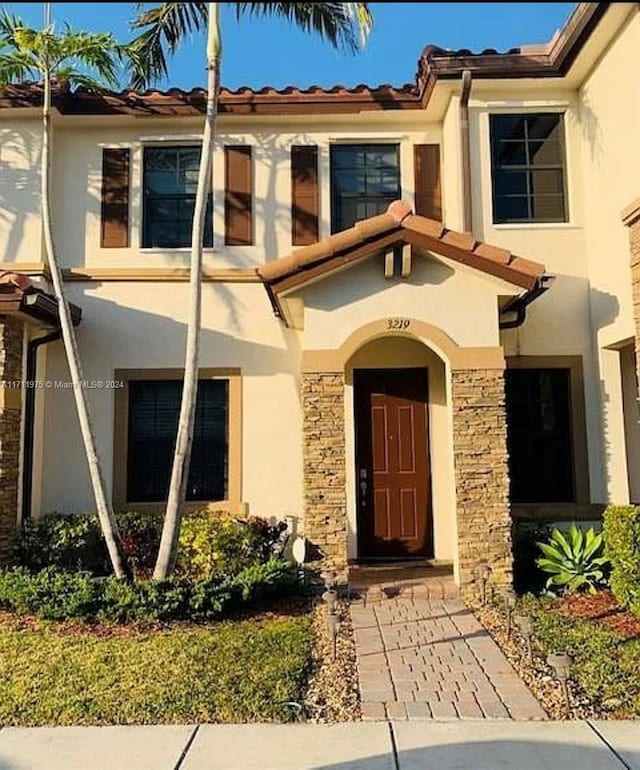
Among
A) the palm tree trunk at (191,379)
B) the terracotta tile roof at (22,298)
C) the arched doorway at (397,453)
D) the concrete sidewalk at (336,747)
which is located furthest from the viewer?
the arched doorway at (397,453)

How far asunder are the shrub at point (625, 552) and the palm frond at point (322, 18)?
260 inches

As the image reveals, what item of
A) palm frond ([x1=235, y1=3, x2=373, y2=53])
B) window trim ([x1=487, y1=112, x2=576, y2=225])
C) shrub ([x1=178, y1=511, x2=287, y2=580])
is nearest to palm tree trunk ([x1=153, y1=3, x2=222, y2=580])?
palm frond ([x1=235, y1=3, x2=373, y2=53])

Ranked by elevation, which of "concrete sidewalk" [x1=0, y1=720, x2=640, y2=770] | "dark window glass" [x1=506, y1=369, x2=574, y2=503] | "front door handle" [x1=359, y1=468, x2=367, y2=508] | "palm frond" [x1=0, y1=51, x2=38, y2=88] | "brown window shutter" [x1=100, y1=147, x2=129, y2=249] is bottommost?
"concrete sidewalk" [x1=0, y1=720, x2=640, y2=770]

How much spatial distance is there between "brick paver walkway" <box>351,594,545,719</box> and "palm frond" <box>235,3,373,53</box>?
709cm

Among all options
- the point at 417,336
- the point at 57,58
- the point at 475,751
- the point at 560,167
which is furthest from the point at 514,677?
the point at 57,58

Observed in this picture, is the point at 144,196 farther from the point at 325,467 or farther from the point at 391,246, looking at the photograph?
the point at 325,467

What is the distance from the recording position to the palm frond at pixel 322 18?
365 inches

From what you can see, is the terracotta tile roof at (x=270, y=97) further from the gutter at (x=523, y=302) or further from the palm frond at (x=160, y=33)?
the gutter at (x=523, y=302)

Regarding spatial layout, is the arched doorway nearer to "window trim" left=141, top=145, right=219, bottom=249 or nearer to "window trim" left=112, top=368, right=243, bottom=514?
"window trim" left=112, top=368, right=243, bottom=514

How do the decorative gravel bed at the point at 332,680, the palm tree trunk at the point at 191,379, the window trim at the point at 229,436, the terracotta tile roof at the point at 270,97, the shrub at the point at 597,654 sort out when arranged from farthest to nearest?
the window trim at the point at 229,436 → the terracotta tile roof at the point at 270,97 → the palm tree trunk at the point at 191,379 → the shrub at the point at 597,654 → the decorative gravel bed at the point at 332,680

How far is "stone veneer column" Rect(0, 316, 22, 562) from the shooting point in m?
9.88

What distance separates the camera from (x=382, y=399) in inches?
462

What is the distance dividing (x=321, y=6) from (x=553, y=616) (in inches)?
327

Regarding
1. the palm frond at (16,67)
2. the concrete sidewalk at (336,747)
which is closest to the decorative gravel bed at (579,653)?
the concrete sidewalk at (336,747)
